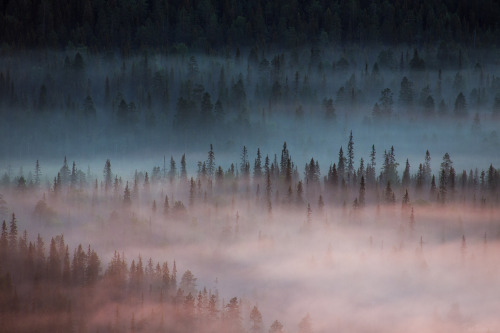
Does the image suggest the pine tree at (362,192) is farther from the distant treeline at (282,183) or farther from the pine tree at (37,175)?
the pine tree at (37,175)

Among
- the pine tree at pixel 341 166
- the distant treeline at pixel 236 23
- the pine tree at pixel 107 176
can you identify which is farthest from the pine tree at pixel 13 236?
the pine tree at pixel 341 166

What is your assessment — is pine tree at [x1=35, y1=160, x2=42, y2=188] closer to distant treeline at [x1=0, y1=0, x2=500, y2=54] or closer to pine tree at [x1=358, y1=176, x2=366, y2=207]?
distant treeline at [x1=0, y1=0, x2=500, y2=54]

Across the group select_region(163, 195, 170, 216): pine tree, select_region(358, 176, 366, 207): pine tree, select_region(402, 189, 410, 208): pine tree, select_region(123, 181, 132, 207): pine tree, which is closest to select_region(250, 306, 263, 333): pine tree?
select_region(163, 195, 170, 216): pine tree

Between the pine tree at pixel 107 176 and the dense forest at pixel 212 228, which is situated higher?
the pine tree at pixel 107 176

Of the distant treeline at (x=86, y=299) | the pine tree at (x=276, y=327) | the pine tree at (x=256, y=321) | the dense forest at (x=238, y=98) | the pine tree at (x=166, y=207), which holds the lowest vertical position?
the pine tree at (x=276, y=327)

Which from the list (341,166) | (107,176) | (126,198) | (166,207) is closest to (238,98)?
(341,166)

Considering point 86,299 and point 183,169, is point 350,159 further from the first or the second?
point 86,299

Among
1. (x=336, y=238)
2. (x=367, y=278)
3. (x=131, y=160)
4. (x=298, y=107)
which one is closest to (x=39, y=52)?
(x=131, y=160)

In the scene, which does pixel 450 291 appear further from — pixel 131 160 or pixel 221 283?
pixel 131 160
